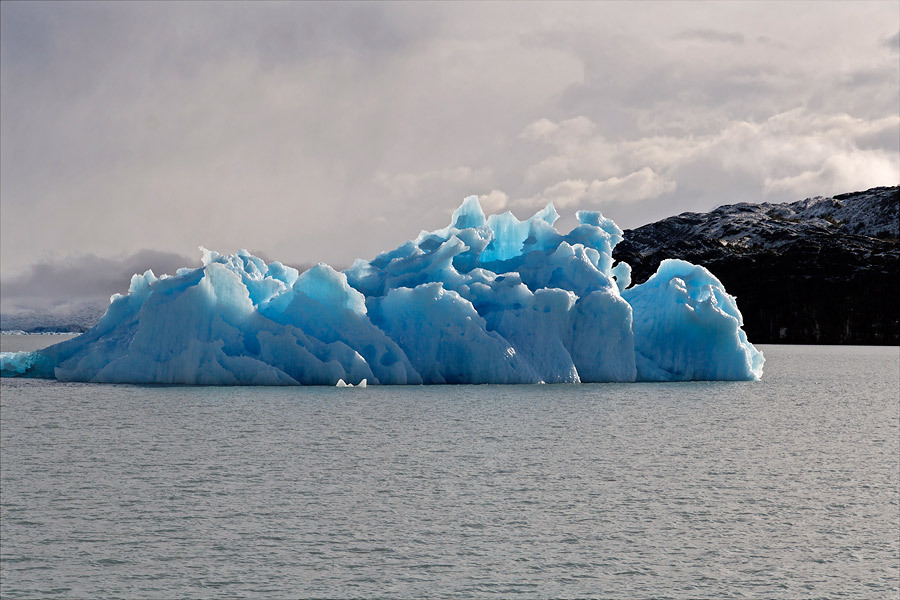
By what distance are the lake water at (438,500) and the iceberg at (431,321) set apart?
11.2 ft

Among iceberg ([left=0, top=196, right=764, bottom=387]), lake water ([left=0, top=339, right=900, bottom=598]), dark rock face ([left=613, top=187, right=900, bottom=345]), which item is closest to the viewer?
lake water ([left=0, top=339, right=900, bottom=598])

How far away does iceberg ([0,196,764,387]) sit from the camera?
3325 centimetres

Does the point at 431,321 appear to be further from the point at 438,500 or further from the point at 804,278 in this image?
the point at 804,278

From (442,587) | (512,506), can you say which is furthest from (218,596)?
(512,506)

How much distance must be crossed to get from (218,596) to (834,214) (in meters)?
195

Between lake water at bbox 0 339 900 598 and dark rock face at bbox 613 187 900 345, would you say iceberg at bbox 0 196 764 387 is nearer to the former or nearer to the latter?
lake water at bbox 0 339 900 598

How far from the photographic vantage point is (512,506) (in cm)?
1595

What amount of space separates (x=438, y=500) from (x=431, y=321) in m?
18.1

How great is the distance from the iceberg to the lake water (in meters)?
3.43

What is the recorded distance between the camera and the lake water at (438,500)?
39.1 feet

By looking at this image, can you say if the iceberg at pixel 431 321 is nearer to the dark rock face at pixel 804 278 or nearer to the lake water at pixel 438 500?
the lake water at pixel 438 500

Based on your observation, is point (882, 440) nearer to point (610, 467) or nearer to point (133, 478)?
point (610, 467)

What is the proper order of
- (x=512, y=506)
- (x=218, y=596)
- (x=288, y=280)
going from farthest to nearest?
(x=288, y=280) → (x=512, y=506) → (x=218, y=596)

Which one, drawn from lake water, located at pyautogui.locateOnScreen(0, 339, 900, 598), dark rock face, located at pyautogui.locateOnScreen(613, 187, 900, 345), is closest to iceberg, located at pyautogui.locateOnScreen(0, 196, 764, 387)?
lake water, located at pyautogui.locateOnScreen(0, 339, 900, 598)
